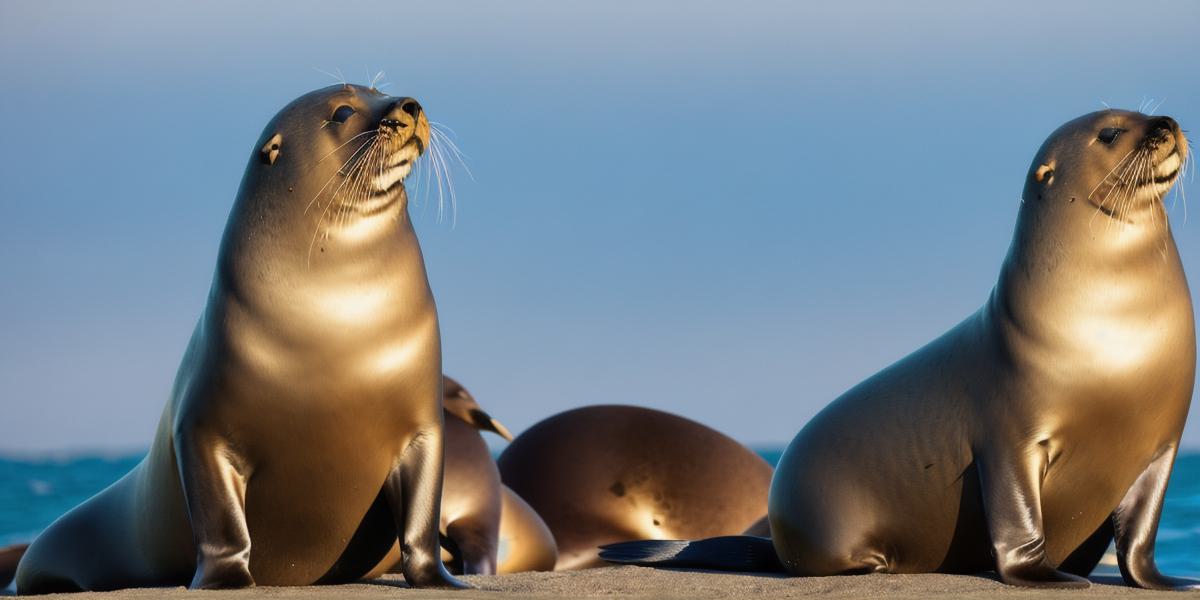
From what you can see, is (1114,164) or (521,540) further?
(521,540)

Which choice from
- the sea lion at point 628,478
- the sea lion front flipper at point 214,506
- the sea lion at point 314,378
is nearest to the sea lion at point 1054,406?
the sea lion at point 314,378

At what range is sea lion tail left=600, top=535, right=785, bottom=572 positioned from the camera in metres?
7.76

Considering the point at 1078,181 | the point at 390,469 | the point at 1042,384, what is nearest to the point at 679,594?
the point at 390,469

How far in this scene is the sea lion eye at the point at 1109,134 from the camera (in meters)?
6.98

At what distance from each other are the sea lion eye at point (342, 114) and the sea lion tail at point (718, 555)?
260 cm

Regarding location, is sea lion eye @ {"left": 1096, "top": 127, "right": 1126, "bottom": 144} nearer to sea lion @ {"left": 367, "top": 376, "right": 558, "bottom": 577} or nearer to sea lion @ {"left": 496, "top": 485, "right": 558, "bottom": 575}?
sea lion @ {"left": 367, "top": 376, "right": 558, "bottom": 577}

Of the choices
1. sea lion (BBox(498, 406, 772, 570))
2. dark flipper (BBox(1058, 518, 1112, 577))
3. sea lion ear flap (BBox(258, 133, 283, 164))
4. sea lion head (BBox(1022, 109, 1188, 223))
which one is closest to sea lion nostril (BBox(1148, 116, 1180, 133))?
sea lion head (BBox(1022, 109, 1188, 223))

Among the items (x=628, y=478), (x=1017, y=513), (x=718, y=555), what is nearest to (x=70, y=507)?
(x=628, y=478)

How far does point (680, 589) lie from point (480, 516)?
2.65m

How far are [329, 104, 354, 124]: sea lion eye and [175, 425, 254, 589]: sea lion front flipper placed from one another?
4.22 ft

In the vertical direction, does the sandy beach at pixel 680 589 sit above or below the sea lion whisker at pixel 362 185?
below

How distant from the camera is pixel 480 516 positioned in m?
9.01

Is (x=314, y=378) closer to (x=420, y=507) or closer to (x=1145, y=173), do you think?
(x=420, y=507)

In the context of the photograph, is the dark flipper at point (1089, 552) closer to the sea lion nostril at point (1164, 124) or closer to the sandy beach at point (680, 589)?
the sandy beach at point (680, 589)
